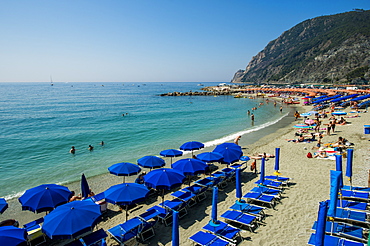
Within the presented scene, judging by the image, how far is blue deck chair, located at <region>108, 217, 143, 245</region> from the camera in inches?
281

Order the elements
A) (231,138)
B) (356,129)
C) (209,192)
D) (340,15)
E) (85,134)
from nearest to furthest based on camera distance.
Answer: (209,192)
(356,129)
(231,138)
(85,134)
(340,15)

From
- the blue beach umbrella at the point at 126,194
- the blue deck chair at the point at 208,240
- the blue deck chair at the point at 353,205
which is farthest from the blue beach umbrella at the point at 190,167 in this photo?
the blue deck chair at the point at 353,205

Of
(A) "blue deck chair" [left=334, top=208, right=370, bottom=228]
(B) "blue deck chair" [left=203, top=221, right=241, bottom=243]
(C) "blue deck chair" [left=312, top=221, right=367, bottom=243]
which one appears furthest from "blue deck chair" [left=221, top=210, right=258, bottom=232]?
(A) "blue deck chair" [left=334, top=208, right=370, bottom=228]

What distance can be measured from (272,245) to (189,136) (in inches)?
723

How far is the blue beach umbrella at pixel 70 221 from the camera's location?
5753mm

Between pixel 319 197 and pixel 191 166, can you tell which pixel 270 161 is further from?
pixel 191 166

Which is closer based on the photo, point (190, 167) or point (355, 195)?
point (355, 195)

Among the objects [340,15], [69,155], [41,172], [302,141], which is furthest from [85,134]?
[340,15]

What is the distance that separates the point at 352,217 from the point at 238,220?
11.8 feet

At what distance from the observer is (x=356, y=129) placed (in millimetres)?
21172

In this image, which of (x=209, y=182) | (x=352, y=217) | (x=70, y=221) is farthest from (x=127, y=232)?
(x=352, y=217)

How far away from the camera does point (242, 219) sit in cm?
768

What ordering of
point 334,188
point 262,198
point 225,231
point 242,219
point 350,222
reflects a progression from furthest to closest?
point 262,198 → point 242,219 → point 350,222 → point 225,231 → point 334,188

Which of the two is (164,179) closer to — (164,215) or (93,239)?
(164,215)
